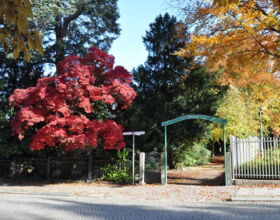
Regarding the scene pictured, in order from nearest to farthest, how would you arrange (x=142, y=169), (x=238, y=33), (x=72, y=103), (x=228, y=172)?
1. (x=238, y=33)
2. (x=228, y=172)
3. (x=142, y=169)
4. (x=72, y=103)

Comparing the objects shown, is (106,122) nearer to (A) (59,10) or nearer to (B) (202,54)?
(B) (202,54)

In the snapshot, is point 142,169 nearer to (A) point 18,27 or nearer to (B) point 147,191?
(B) point 147,191

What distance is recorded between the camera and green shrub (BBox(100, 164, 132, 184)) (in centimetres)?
1605

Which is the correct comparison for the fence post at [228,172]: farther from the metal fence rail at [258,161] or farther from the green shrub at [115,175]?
the green shrub at [115,175]

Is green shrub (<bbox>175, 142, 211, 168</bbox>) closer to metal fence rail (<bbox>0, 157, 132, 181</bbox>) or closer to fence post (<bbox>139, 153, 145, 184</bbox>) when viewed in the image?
fence post (<bbox>139, 153, 145, 184</bbox>)

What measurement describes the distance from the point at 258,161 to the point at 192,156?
1193 centimetres

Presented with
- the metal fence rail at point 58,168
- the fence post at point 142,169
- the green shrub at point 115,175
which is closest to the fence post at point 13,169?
the metal fence rail at point 58,168

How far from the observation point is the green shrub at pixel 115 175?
1605 cm

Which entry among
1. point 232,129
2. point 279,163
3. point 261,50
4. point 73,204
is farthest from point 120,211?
point 232,129

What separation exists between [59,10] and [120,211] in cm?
1453

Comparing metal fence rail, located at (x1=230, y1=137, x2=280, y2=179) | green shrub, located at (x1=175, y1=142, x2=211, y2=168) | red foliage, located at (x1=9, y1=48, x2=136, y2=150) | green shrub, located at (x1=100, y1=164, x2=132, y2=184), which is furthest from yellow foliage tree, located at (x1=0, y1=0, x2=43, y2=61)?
green shrub, located at (x1=175, y1=142, x2=211, y2=168)

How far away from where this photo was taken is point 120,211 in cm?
913

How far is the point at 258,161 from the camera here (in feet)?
46.1

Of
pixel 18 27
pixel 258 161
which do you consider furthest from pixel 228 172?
pixel 18 27
